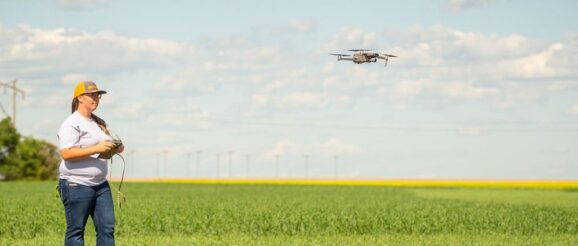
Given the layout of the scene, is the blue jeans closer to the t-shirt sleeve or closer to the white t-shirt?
the white t-shirt

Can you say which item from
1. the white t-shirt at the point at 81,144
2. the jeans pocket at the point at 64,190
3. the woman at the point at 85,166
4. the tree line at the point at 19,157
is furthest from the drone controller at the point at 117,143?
the tree line at the point at 19,157

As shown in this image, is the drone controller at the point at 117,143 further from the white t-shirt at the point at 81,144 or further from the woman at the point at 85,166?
the white t-shirt at the point at 81,144

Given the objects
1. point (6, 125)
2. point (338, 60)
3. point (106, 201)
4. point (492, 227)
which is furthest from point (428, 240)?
point (6, 125)

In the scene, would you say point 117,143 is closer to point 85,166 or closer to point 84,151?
point 84,151

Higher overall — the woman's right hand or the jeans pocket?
the woman's right hand

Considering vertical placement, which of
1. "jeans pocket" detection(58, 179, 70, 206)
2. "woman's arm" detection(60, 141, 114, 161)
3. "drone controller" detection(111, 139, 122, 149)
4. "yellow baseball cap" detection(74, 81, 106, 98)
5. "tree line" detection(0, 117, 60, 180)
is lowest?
"jeans pocket" detection(58, 179, 70, 206)

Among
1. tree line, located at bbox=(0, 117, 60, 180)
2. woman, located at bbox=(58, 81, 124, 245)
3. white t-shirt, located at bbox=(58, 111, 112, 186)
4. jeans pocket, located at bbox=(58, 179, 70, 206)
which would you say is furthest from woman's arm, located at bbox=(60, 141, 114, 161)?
tree line, located at bbox=(0, 117, 60, 180)

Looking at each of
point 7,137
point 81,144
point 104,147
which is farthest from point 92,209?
point 7,137
